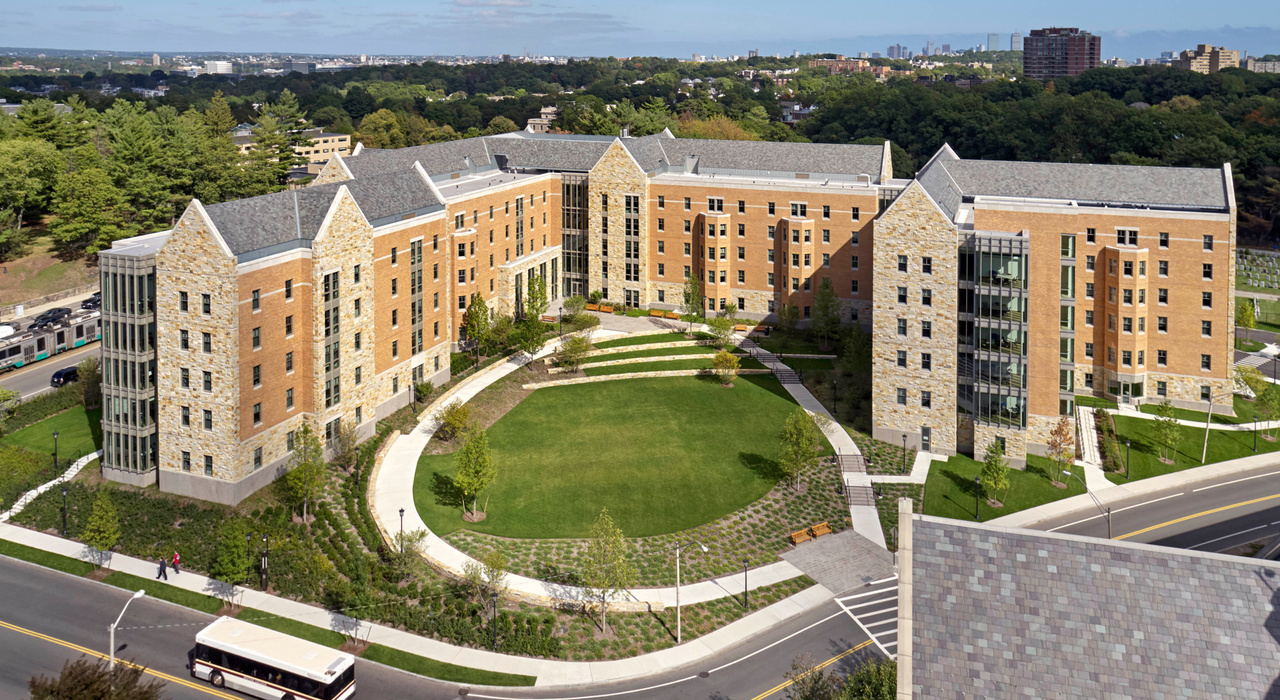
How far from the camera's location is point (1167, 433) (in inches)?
2795

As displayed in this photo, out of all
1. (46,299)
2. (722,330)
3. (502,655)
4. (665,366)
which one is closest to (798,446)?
(665,366)

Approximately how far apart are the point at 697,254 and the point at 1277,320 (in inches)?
2658

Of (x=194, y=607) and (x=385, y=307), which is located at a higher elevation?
(x=385, y=307)

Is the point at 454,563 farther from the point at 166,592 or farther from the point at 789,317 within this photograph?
the point at 789,317

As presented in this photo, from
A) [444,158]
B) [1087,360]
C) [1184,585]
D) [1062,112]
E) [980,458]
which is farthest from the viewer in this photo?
[1062,112]

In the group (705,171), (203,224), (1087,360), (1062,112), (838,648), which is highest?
(1062,112)

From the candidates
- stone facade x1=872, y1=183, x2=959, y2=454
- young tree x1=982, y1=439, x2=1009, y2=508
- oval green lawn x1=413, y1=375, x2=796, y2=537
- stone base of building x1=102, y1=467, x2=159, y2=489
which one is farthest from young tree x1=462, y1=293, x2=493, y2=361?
young tree x1=982, y1=439, x2=1009, y2=508

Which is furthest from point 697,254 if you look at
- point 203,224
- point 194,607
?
point 194,607

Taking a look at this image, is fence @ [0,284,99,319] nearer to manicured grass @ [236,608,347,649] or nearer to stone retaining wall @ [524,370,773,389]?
stone retaining wall @ [524,370,773,389]

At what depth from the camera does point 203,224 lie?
5528 cm

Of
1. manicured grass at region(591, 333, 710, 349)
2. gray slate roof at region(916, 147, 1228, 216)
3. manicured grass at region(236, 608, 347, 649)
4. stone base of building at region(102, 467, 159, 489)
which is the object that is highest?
gray slate roof at region(916, 147, 1228, 216)

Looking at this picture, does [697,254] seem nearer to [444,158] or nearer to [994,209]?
[444,158]

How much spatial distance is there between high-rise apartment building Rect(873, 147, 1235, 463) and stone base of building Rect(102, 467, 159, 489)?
5238 centimetres

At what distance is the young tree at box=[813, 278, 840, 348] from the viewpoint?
89.4 metres
